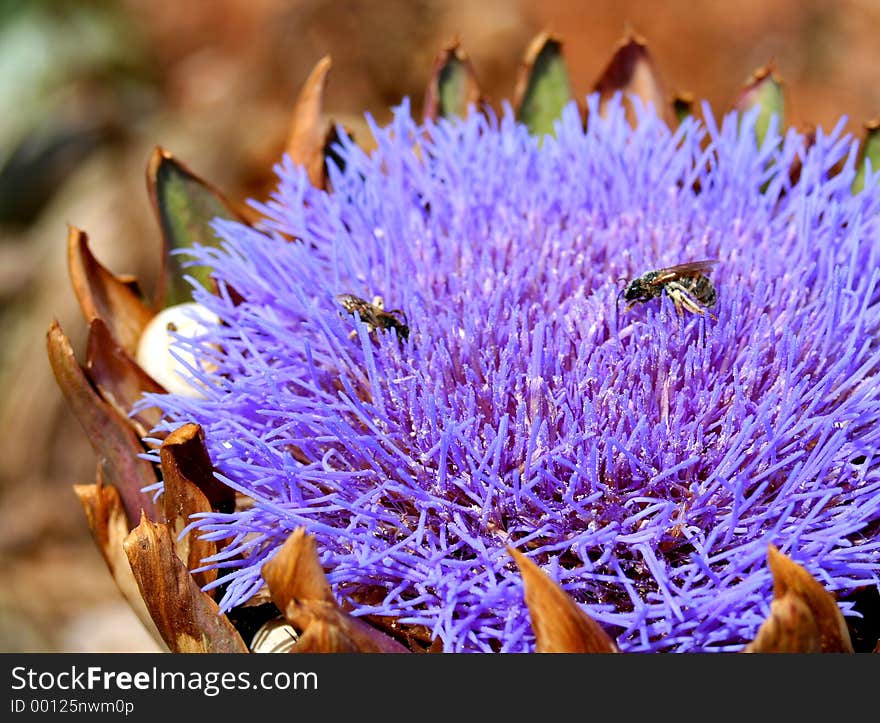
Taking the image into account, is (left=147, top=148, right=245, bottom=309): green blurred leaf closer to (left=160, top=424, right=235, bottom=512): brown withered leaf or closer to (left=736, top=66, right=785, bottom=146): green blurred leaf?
(left=160, top=424, right=235, bottom=512): brown withered leaf

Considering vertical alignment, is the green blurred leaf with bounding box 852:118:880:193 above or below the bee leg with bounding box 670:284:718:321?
above

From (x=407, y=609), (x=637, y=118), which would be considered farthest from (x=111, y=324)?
(x=637, y=118)

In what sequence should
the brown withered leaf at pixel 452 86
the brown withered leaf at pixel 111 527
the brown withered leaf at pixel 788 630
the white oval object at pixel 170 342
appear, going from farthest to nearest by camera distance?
the brown withered leaf at pixel 452 86
the white oval object at pixel 170 342
the brown withered leaf at pixel 111 527
the brown withered leaf at pixel 788 630

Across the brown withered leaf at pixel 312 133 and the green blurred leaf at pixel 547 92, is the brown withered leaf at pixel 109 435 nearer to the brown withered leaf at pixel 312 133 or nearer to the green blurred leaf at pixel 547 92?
the brown withered leaf at pixel 312 133

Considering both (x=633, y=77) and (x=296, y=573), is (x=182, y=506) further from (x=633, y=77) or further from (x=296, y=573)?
(x=633, y=77)

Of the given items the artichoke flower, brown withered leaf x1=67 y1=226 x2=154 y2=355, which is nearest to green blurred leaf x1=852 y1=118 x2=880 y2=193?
the artichoke flower

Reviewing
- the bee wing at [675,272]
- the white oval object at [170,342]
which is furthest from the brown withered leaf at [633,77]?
the white oval object at [170,342]
